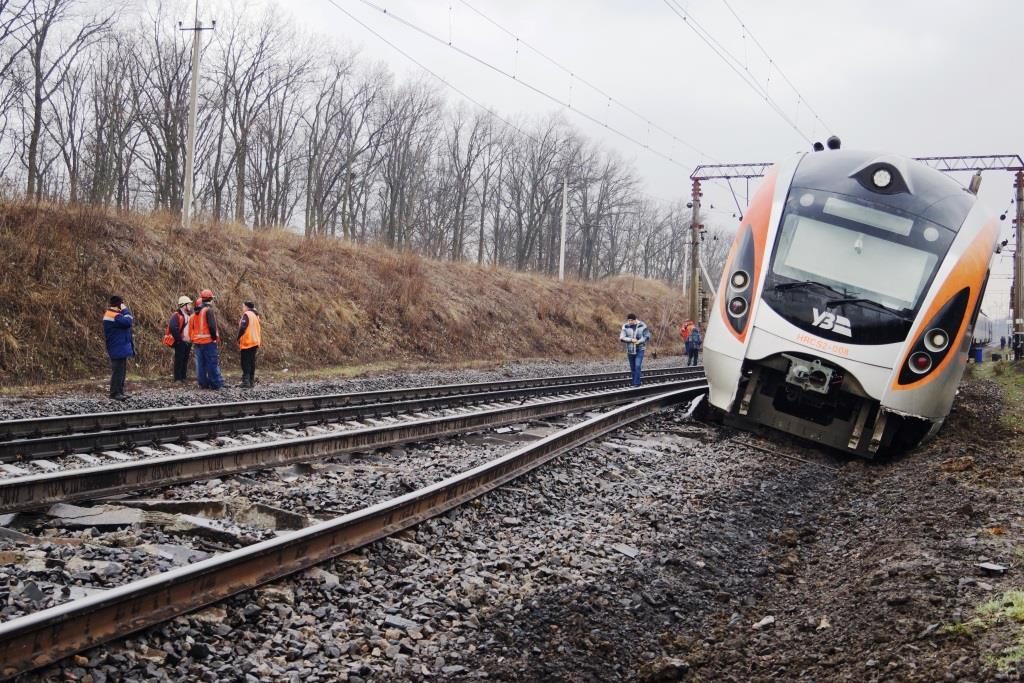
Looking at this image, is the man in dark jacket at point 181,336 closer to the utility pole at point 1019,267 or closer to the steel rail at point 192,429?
the steel rail at point 192,429

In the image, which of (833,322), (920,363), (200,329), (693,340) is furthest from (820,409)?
(693,340)

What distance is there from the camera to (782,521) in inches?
283

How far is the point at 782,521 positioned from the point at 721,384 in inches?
126

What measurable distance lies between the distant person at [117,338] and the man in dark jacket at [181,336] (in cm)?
267

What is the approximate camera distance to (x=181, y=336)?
16.2 meters

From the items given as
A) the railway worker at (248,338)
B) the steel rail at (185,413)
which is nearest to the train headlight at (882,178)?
the steel rail at (185,413)

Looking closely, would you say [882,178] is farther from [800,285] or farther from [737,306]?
[737,306]

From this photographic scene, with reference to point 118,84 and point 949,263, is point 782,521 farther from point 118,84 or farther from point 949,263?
point 118,84

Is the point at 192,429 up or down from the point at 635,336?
down

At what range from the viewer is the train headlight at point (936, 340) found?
30.0ft

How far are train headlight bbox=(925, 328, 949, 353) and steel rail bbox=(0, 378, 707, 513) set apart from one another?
5223 mm

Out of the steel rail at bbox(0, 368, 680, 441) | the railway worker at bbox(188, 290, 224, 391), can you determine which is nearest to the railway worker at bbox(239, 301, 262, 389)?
the railway worker at bbox(188, 290, 224, 391)

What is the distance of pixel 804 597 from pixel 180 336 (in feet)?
45.0

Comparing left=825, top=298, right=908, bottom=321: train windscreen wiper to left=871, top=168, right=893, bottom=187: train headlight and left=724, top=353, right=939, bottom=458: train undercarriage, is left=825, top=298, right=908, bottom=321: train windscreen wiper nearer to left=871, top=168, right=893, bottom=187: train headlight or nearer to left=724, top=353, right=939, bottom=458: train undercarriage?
left=724, top=353, right=939, bottom=458: train undercarriage
